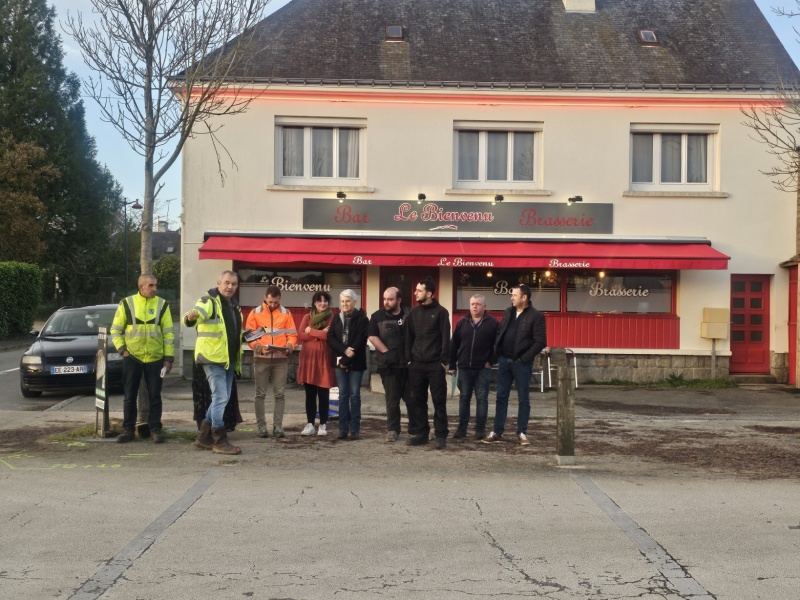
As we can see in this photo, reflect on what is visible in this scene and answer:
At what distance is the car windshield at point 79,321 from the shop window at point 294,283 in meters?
2.71

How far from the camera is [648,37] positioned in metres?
19.6

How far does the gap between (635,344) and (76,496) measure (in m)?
12.8

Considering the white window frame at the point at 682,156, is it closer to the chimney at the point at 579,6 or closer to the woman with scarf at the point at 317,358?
the chimney at the point at 579,6

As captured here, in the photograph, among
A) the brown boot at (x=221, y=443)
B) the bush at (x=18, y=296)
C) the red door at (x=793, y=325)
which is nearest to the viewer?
the brown boot at (x=221, y=443)

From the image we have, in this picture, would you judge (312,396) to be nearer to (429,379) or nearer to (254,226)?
(429,379)

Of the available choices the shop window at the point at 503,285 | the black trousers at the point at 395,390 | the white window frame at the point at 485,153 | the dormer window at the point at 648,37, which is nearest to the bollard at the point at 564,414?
the black trousers at the point at 395,390

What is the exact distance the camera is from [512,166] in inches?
719

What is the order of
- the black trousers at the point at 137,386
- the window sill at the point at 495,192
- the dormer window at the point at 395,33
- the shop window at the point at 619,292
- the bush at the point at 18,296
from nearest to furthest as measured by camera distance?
the black trousers at the point at 137,386, the window sill at the point at 495,192, the shop window at the point at 619,292, the dormer window at the point at 395,33, the bush at the point at 18,296

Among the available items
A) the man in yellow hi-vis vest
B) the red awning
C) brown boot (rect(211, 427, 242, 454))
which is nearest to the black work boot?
the man in yellow hi-vis vest

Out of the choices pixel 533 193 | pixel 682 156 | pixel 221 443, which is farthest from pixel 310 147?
pixel 221 443

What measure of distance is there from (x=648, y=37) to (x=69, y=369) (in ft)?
45.2

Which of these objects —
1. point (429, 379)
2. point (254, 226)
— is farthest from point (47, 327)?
point (429, 379)

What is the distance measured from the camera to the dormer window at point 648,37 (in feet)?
63.8

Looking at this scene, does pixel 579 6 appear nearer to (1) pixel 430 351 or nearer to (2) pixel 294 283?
(2) pixel 294 283
